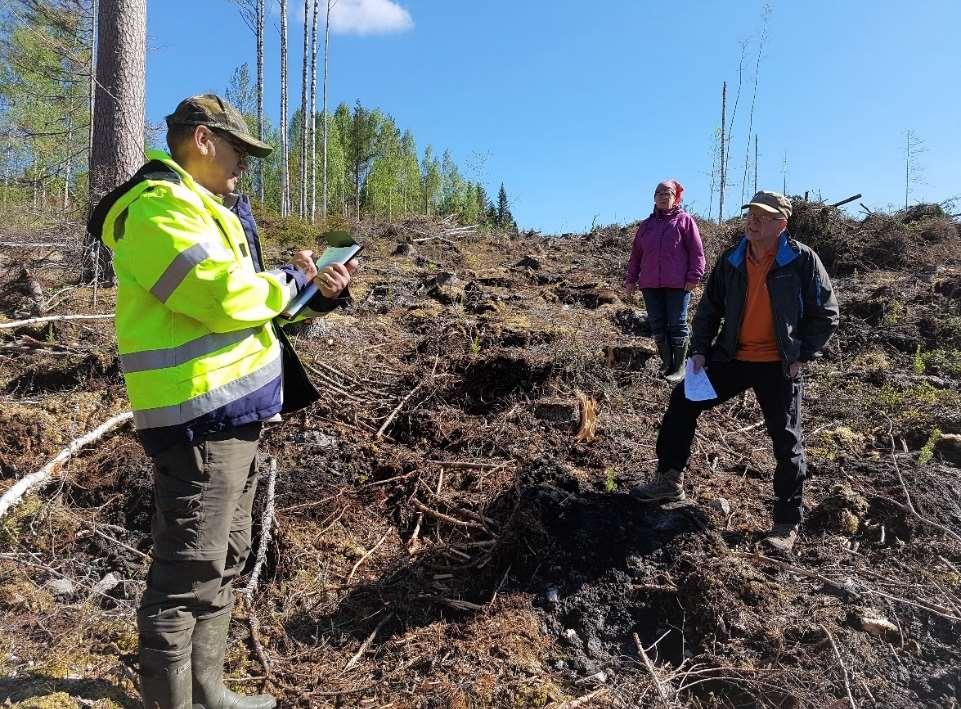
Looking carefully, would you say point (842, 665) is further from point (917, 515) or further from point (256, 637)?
point (256, 637)

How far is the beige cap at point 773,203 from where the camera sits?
3082 millimetres

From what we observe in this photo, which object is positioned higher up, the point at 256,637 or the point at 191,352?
the point at 191,352

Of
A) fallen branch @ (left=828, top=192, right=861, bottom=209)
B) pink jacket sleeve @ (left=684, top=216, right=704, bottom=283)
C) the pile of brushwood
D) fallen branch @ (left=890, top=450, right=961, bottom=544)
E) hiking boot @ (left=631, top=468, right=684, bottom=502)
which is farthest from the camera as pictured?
fallen branch @ (left=828, top=192, right=861, bottom=209)

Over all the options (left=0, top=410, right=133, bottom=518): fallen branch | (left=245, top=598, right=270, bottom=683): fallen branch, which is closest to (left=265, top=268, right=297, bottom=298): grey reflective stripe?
(left=245, top=598, right=270, bottom=683): fallen branch

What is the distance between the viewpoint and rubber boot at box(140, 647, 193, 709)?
184cm

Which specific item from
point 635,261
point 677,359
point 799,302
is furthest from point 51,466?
point 677,359

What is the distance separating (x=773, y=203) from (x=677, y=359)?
8.08 feet

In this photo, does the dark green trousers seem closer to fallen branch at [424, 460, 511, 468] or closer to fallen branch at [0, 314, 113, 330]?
fallen branch at [424, 460, 511, 468]

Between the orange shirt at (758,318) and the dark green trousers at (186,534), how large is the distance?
2.68 m

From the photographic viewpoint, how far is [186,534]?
1.83 m

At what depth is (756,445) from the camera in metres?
4.37

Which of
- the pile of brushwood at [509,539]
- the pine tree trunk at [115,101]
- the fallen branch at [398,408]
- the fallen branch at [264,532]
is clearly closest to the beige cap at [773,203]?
the pile of brushwood at [509,539]

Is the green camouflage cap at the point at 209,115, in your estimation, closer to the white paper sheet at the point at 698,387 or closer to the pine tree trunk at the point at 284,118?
the white paper sheet at the point at 698,387

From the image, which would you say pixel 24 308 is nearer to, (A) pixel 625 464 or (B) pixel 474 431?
(B) pixel 474 431
